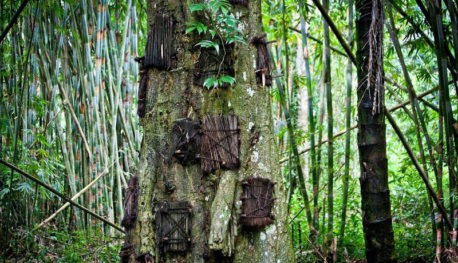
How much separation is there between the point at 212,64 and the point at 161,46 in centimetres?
24

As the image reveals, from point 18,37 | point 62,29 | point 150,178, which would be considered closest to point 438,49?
point 150,178

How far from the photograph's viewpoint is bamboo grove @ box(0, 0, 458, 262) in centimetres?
237

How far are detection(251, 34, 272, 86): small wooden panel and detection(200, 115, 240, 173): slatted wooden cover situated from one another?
0.87 feet

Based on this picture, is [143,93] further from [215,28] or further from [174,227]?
[174,227]

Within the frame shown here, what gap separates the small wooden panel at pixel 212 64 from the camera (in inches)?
83.7

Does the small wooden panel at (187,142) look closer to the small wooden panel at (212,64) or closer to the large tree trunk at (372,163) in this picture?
the small wooden panel at (212,64)

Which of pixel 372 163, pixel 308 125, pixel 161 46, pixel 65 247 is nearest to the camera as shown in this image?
pixel 161 46

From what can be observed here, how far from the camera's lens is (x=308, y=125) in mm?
2998

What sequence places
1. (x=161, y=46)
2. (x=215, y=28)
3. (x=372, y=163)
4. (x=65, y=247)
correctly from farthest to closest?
1. (x=65, y=247)
2. (x=372, y=163)
3. (x=161, y=46)
4. (x=215, y=28)

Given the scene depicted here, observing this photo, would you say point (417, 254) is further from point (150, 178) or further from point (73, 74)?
point (73, 74)

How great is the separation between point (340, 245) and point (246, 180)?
0.94 metres

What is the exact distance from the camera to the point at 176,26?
2193mm

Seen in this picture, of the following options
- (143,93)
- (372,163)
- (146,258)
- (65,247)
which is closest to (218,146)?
(143,93)

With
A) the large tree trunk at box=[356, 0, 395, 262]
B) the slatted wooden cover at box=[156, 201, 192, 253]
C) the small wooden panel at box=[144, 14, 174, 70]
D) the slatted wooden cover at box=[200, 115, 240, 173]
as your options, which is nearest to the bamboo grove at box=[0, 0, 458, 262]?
the large tree trunk at box=[356, 0, 395, 262]
